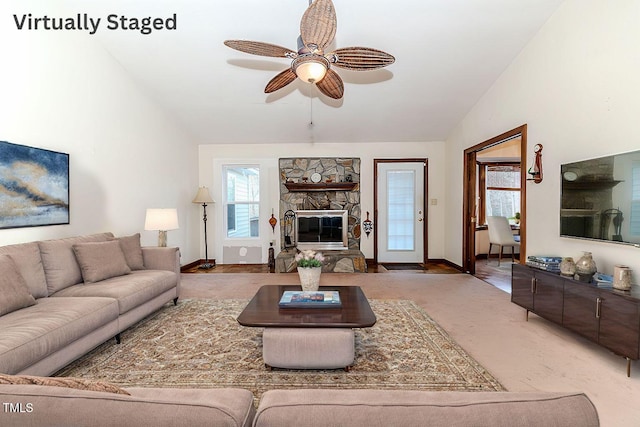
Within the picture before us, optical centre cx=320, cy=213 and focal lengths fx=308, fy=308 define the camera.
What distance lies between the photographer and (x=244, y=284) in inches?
183

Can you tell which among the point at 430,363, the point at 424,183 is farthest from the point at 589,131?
the point at 424,183

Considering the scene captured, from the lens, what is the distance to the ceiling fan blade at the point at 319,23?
206 centimetres

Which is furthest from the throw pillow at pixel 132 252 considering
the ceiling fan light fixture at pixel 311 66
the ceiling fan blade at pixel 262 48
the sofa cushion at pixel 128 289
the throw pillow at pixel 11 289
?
the ceiling fan light fixture at pixel 311 66

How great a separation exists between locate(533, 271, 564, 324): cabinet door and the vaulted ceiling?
2.77 meters

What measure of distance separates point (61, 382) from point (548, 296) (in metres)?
3.46

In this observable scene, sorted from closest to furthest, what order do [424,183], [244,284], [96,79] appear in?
[96,79]
[244,284]
[424,183]

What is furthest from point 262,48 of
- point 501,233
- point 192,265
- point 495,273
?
point 501,233

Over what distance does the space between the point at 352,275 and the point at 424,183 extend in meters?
2.47

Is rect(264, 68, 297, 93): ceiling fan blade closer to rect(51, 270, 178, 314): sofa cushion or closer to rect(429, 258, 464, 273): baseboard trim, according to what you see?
rect(51, 270, 178, 314): sofa cushion

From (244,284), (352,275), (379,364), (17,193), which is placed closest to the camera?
(379,364)

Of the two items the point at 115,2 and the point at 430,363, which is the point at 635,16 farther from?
the point at 115,2

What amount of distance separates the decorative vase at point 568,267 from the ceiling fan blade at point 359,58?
2332 millimetres

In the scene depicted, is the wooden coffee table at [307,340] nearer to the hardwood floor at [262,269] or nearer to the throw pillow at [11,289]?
the throw pillow at [11,289]

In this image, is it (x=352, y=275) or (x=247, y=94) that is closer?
(x=247, y=94)
